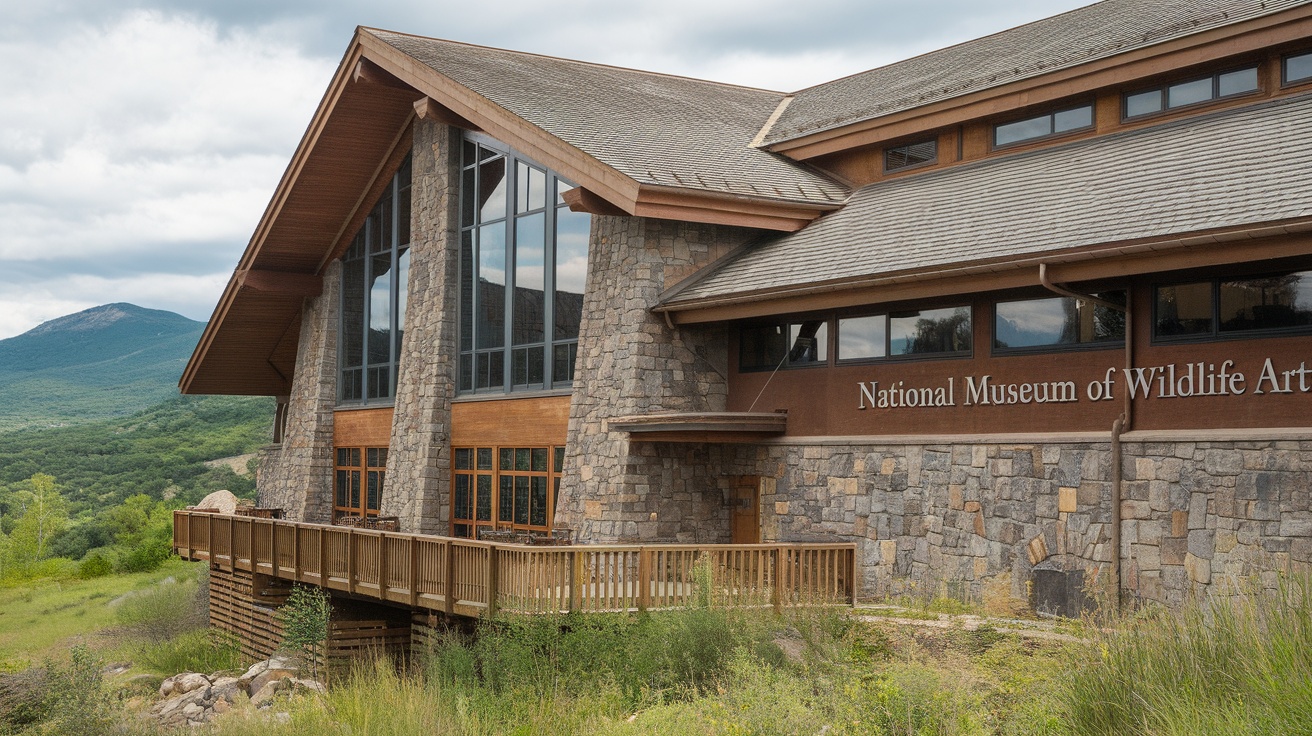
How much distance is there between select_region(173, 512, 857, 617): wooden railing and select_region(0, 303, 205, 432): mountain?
116 metres

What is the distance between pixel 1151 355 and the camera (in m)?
12.9

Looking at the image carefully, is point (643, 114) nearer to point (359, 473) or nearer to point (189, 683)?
point (359, 473)

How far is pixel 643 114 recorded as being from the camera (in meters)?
21.1

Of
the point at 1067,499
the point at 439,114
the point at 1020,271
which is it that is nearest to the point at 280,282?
the point at 439,114

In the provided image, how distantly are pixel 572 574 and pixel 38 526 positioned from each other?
4540 centimetres

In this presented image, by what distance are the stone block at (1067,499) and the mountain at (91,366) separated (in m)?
123

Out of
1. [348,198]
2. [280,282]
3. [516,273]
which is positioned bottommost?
[516,273]

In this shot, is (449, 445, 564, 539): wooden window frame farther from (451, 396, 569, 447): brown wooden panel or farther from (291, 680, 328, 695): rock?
(291, 680, 328, 695): rock

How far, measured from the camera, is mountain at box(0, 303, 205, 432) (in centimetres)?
13338

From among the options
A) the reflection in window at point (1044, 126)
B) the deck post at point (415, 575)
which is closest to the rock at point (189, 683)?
the deck post at point (415, 575)

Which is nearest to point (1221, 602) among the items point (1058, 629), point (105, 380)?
point (1058, 629)

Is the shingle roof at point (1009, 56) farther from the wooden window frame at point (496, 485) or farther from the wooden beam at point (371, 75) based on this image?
the wooden beam at point (371, 75)

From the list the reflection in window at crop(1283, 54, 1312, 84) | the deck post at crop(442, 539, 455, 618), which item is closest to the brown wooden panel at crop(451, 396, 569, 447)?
the deck post at crop(442, 539, 455, 618)

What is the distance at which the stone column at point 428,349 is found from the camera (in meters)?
22.5
